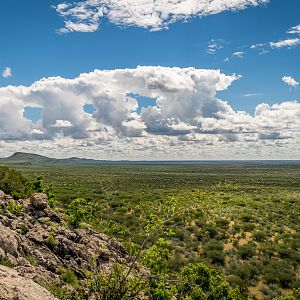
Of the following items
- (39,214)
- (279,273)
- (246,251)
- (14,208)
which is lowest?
(279,273)

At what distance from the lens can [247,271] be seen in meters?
24.8

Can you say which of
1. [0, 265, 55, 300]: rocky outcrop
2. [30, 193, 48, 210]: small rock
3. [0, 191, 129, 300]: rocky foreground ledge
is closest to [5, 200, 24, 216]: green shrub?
[0, 191, 129, 300]: rocky foreground ledge

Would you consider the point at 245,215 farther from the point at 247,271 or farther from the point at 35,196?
the point at 35,196

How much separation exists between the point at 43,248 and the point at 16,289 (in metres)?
8.26

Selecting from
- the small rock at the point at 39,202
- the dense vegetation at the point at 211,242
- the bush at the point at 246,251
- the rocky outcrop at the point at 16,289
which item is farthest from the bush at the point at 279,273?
the rocky outcrop at the point at 16,289

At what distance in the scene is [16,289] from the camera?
29.1ft

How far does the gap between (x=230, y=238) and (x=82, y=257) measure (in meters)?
18.4

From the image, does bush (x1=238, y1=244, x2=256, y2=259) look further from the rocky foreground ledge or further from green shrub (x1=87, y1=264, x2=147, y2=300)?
green shrub (x1=87, y1=264, x2=147, y2=300)

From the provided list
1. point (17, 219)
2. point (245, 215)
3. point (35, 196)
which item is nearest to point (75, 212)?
point (35, 196)

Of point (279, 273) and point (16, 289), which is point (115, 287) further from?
point (279, 273)

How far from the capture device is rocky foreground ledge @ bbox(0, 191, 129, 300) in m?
13.2

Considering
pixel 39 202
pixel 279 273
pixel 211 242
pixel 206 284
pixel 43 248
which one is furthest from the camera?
pixel 211 242

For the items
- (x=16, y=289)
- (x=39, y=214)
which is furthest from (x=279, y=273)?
(x=16, y=289)

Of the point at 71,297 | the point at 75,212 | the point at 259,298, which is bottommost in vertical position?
the point at 259,298
